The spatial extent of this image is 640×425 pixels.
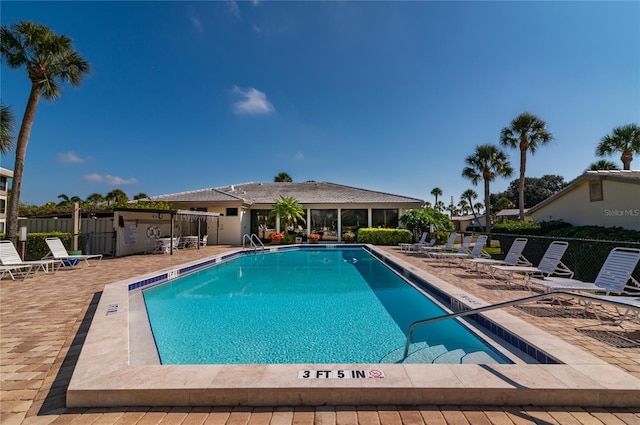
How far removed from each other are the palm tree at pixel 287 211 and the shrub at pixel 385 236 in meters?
4.88

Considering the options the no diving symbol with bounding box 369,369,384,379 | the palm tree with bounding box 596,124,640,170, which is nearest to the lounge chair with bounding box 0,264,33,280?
the no diving symbol with bounding box 369,369,384,379

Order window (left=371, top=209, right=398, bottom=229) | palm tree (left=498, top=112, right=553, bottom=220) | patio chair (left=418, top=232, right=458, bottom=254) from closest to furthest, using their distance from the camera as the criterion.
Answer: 1. patio chair (left=418, top=232, right=458, bottom=254)
2. palm tree (left=498, top=112, right=553, bottom=220)
3. window (left=371, top=209, right=398, bottom=229)

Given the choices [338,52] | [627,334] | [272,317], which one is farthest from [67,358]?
[338,52]

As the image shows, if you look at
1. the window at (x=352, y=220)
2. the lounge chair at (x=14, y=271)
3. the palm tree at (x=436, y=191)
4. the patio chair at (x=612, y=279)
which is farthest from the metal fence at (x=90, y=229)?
the palm tree at (x=436, y=191)

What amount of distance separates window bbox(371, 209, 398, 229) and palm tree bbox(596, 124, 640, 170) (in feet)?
48.4

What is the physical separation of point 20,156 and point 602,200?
23.1 metres

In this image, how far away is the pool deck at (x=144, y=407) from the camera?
224cm

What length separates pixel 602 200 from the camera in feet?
37.7

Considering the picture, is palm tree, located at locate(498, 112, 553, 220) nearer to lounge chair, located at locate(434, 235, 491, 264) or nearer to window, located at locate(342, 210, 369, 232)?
window, located at locate(342, 210, 369, 232)

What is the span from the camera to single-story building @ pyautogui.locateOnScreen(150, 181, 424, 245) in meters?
20.2

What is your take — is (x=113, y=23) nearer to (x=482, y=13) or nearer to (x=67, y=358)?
(x=67, y=358)

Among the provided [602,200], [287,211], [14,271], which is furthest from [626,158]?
[14,271]

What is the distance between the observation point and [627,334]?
4031mm

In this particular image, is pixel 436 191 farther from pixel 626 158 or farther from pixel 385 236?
pixel 385 236
